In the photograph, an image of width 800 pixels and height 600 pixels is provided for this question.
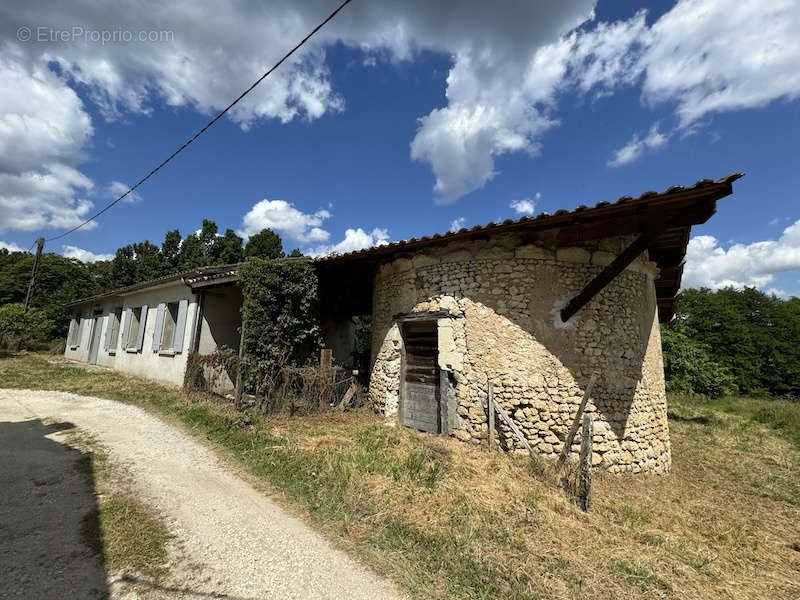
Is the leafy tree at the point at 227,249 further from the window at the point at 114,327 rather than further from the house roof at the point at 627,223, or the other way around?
the house roof at the point at 627,223

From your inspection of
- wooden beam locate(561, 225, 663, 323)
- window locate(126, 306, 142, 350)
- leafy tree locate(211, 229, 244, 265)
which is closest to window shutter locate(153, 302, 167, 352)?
window locate(126, 306, 142, 350)

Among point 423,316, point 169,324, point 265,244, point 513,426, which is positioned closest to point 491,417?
point 513,426

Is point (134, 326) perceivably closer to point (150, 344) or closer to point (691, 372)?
point (150, 344)

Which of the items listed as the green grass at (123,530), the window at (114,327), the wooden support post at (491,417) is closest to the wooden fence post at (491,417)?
the wooden support post at (491,417)

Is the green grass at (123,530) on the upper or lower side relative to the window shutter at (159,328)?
lower

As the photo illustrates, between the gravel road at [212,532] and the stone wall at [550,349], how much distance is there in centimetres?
360

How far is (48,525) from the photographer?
321 cm

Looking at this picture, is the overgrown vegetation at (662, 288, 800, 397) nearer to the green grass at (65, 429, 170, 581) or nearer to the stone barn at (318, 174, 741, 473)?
the stone barn at (318, 174, 741, 473)

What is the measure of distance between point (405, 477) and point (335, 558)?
170 centimetres

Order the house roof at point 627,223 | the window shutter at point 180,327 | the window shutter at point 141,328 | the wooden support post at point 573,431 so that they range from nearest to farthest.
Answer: the house roof at point 627,223 < the wooden support post at point 573,431 < the window shutter at point 180,327 < the window shutter at point 141,328

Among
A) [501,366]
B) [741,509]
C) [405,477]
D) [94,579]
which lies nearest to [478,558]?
[405,477]

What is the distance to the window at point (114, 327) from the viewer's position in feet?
46.2

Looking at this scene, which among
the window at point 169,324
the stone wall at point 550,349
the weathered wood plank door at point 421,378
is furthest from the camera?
the window at point 169,324

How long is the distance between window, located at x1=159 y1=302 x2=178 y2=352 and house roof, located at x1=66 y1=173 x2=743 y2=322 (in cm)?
562
